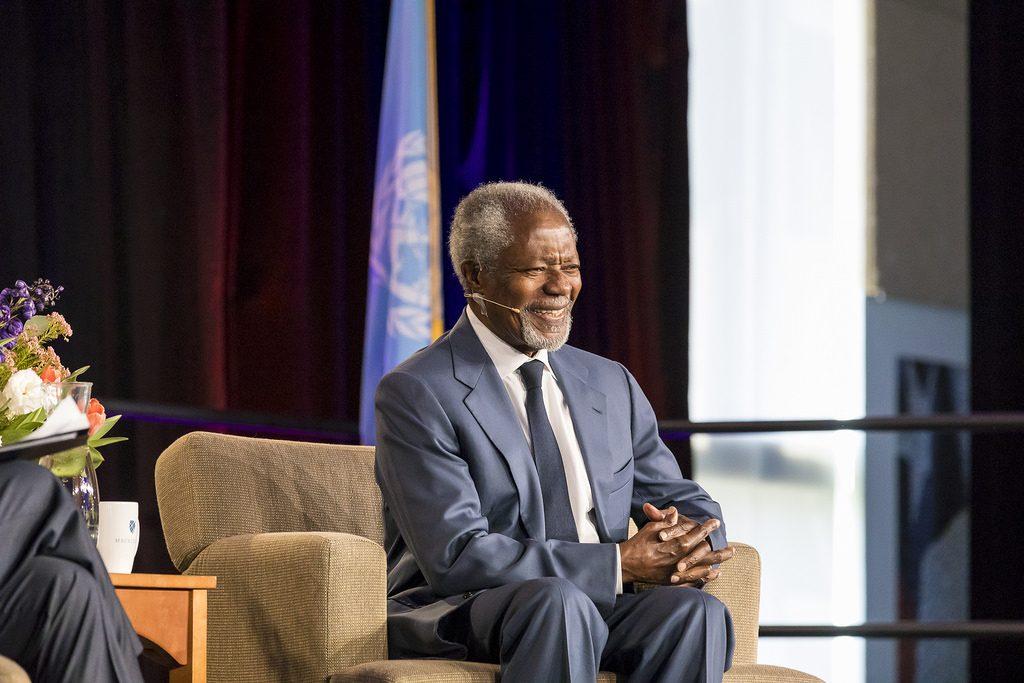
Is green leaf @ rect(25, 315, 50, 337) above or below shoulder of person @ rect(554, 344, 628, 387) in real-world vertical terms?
above

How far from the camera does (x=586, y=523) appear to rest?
7.61ft

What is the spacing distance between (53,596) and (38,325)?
26.7 inches

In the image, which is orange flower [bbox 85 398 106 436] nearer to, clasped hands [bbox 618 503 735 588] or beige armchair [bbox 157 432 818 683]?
beige armchair [bbox 157 432 818 683]

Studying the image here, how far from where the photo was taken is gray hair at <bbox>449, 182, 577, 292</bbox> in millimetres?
2439

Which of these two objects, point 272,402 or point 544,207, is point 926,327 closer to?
point 272,402

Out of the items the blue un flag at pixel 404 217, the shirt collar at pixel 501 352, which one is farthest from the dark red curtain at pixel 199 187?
the shirt collar at pixel 501 352

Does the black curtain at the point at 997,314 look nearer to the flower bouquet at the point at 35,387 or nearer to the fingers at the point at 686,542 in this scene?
the fingers at the point at 686,542

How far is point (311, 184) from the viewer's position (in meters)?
4.24

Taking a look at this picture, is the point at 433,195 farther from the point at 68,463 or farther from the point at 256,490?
the point at 68,463

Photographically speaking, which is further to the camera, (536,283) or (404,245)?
→ (404,245)

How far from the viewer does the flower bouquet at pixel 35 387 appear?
2016 millimetres

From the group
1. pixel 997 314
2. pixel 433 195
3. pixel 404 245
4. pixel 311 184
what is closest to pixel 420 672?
pixel 404 245

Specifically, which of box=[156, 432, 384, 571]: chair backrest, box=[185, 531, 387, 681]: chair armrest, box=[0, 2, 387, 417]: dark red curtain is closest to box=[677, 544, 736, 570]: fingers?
box=[185, 531, 387, 681]: chair armrest

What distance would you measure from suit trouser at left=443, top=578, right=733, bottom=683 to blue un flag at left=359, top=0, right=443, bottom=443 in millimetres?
1893
